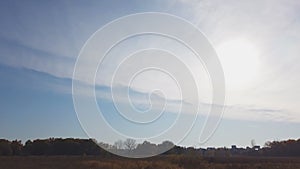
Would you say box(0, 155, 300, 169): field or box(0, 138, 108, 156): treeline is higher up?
box(0, 138, 108, 156): treeline

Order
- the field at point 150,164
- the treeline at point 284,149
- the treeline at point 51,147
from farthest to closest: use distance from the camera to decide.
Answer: the treeline at point 51,147 < the treeline at point 284,149 < the field at point 150,164

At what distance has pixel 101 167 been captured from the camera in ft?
128

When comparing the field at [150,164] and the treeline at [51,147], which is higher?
the treeline at [51,147]

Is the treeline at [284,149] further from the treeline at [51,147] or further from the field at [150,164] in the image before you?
the treeline at [51,147]

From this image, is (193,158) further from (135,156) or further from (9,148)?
(9,148)

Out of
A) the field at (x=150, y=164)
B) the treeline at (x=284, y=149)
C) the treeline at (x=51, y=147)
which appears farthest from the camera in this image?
the treeline at (x=51, y=147)

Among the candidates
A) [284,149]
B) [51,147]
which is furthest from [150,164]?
[284,149]

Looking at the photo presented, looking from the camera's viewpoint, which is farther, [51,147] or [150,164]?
[51,147]

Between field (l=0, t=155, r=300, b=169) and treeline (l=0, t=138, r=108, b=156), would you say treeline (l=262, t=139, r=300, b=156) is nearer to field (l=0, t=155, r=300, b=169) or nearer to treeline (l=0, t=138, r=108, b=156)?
field (l=0, t=155, r=300, b=169)

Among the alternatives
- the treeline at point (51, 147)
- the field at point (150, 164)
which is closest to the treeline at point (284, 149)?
the field at point (150, 164)

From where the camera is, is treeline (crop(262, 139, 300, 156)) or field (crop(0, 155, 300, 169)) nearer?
field (crop(0, 155, 300, 169))

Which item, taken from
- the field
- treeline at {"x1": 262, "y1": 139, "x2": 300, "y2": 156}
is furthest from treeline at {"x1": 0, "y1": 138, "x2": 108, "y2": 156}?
treeline at {"x1": 262, "y1": 139, "x2": 300, "y2": 156}

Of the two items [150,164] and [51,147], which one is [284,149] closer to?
[51,147]

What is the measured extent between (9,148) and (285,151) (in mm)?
66806
